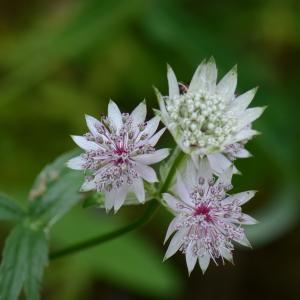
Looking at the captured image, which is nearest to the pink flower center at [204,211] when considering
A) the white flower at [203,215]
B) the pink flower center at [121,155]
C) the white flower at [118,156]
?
the white flower at [203,215]

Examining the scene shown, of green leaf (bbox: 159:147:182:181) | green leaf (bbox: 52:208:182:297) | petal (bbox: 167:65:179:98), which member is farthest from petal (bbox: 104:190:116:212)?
green leaf (bbox: 52:208:182:297)

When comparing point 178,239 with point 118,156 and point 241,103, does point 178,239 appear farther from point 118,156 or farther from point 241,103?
point 241,103

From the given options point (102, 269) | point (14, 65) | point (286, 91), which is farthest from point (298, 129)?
point (14, 65)

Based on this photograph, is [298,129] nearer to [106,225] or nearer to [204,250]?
[106,225]

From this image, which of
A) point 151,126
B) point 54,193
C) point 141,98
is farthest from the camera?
point 141,98

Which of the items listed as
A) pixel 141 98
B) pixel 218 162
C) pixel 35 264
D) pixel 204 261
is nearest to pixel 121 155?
pixel 218 162

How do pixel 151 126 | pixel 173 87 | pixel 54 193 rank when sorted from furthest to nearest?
pixel 54 193 → pixel 173 87 → pixel 151 126
